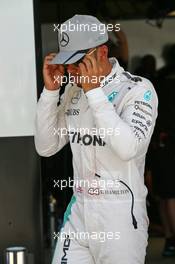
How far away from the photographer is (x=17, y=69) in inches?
131

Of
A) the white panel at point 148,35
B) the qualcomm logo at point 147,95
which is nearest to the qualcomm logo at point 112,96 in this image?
the qualcomm logo at point 147,95

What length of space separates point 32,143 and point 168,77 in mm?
2152

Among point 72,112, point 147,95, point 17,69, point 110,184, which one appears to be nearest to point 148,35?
point 17,69

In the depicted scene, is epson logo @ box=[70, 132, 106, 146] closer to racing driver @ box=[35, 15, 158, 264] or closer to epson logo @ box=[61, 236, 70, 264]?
racing driver @ box=[35, 15, 158, 264]

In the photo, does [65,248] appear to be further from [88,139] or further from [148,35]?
[148,35]

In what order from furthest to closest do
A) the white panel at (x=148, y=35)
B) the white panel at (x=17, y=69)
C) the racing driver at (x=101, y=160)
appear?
the white panel at (x=148, y=35) < the white panel at (x=17, y=69) < the racing driver at (x=101, y=160)

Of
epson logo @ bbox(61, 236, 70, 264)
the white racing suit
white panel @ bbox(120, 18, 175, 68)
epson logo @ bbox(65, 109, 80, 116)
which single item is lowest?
epson logo @ bbox(61, 236, 70, 264)

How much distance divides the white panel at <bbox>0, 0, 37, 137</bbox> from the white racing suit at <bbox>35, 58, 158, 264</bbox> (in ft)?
1.78

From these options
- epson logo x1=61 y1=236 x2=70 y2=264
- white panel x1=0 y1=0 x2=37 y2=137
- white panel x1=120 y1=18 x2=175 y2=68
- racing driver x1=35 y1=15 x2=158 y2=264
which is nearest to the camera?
racing driver x1=35 y1=15 x2=158 y2=264

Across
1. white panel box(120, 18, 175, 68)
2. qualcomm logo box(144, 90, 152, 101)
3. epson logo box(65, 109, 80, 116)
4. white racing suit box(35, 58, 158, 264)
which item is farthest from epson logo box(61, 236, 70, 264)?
white panel box(120, 18, 175, 68)

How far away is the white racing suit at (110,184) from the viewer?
269cm

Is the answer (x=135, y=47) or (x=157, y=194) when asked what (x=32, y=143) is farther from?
(x=135, y=47)

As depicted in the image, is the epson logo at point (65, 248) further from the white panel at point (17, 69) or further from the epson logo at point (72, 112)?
the white panel at point (17, 69)

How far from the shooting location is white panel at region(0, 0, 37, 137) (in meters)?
3.31
